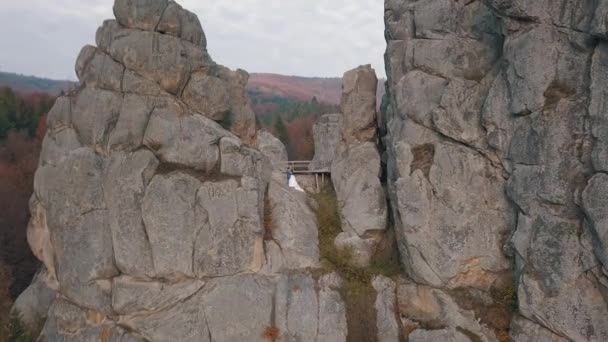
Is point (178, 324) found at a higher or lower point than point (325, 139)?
lower

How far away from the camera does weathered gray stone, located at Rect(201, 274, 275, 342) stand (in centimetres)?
1975

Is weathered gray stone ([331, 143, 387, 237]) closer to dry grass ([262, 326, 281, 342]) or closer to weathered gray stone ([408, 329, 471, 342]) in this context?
weathered gray stone ([408, 329, 471, 342])

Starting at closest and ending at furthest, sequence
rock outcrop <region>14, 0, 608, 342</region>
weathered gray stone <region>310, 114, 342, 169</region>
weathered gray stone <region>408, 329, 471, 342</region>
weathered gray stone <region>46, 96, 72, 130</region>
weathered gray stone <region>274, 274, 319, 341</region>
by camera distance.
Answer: rock outcrop <region>14, 0, 608, 342</region>
weathered gray stone <region>408, 329, 471, 342</region>
weathered gray stone <region>274, 274, 319, 341</region>
weathered gray stone <region>46, 96, 72, 130</region>
weathered gray stone <region>310, 114, 342, 169</region>

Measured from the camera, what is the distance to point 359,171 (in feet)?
75.0

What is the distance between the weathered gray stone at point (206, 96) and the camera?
22094mm

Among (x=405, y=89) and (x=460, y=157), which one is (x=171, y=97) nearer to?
(x=405, y=89)

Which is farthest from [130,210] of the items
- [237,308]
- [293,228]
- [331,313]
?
[331,313]

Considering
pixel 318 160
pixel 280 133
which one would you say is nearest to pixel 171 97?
pixel 318 160

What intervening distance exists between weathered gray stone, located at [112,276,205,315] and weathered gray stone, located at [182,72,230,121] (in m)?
7.58

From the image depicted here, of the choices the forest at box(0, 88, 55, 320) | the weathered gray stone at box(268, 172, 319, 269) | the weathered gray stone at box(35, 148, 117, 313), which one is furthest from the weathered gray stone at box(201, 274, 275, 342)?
the forest at box(0, 88, 55, 320)

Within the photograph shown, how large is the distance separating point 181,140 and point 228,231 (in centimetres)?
429

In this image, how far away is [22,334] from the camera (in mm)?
20922

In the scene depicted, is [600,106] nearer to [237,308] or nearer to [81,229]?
[237,308]

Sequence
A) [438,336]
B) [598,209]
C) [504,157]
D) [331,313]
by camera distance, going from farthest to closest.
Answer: [331,313], [438,336], [504,157], [598,209]
